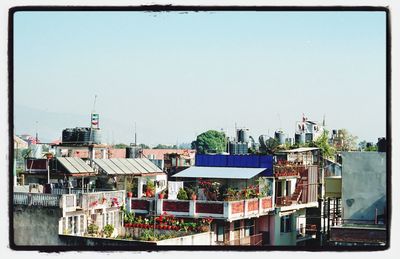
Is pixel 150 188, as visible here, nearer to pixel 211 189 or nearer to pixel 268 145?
pixel 211 189

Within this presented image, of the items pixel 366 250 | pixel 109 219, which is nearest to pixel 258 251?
pixel 366 250

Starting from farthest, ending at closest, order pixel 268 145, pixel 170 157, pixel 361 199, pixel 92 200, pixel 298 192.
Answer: pixel 170 157 → pixel 298 192 → pixel 268 145 → pixel 92 200 → pixel 361 199

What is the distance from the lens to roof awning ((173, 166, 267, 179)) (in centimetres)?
905

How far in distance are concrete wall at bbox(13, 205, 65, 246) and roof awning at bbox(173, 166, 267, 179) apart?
164 cm

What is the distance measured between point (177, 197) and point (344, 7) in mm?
4381

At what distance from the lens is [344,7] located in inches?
187

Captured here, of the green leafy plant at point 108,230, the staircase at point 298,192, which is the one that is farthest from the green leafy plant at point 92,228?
the staircase at point 298,192

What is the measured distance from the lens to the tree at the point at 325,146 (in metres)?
10.0

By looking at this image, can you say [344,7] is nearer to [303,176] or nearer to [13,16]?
[13,16]

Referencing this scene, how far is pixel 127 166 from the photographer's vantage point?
9.35 metres

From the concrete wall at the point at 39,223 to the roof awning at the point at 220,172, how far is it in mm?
1640

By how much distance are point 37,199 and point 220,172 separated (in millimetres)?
2061

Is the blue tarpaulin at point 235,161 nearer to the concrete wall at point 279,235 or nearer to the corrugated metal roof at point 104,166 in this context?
the concrete wall at point 279,235

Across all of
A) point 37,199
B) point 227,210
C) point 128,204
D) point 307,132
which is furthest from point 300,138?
point 37,199
